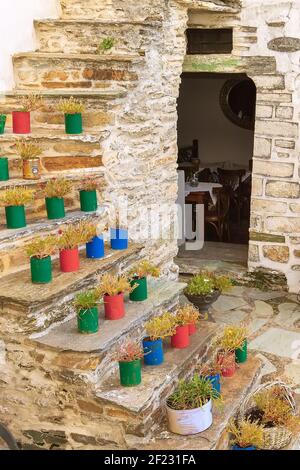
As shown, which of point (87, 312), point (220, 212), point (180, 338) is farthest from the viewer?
point (220, 212)

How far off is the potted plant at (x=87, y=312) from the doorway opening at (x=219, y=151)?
430 centimetres

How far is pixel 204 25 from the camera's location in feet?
21.0

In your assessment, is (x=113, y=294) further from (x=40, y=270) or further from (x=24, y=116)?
(x=24, y=116)

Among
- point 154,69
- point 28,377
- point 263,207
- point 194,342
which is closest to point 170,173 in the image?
point 154,69

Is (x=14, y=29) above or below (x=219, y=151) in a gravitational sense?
above

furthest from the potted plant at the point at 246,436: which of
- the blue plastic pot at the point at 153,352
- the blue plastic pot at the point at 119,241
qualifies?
the blue plastic pot at the point at 119,241

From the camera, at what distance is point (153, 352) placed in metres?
3.75

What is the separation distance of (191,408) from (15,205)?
1.72 meters

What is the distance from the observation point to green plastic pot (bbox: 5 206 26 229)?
394cm

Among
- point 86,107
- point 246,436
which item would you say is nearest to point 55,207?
point 86,107

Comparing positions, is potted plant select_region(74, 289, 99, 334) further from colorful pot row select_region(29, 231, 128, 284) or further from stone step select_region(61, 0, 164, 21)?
stone step select_region(61, 0, 164, 21)

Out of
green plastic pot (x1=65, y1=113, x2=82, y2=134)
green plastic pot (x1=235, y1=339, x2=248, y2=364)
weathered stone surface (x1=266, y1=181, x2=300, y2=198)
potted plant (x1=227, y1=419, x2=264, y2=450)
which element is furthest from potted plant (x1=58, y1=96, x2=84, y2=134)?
weathered stone surface (x1=266, y1=181, x2=300, y2=198)

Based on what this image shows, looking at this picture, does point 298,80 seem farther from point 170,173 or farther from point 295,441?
point 295,441

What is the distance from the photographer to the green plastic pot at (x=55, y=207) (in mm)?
4227
